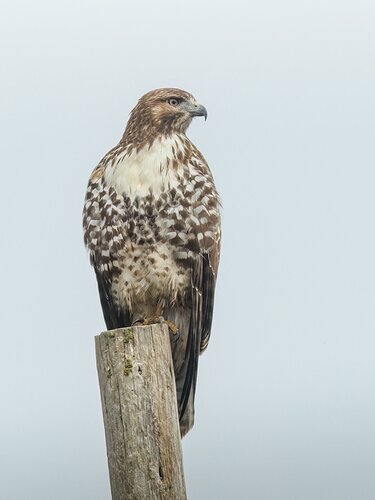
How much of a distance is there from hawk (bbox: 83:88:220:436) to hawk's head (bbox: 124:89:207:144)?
0.05 m

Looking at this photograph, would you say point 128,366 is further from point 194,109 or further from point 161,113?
point 194,109

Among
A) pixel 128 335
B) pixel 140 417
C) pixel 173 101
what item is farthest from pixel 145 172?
pixel 140 417

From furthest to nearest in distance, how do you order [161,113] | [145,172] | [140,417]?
1. [161,113]
2. [145,172]
3. [140,417]

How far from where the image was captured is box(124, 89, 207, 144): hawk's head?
787cm

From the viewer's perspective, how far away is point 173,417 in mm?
5652

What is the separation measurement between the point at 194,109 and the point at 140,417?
3029 millimetres

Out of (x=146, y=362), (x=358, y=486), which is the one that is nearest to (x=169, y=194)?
(x=146, y=362)

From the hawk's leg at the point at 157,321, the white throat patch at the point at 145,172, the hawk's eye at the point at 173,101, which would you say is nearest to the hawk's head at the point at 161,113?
the hawk's eye at the point at 173,101

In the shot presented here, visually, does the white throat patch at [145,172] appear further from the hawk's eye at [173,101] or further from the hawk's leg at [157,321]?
the hawk's leg at [157,321]

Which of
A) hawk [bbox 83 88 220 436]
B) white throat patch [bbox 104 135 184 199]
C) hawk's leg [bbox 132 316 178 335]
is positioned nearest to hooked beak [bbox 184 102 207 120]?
hawk [bbox 83 88 220 436]

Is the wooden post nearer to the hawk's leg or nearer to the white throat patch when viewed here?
the hawk's leg

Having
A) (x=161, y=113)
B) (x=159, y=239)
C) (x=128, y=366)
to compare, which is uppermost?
(x=161, y=113)

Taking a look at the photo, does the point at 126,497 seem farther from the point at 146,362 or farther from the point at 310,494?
the point at 310,494

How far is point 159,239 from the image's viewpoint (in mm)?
7355
